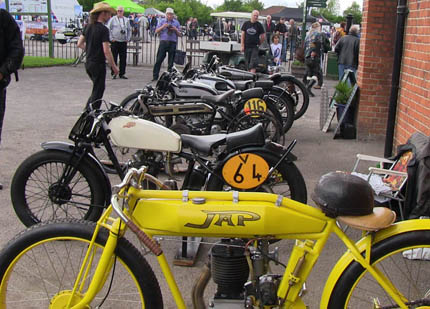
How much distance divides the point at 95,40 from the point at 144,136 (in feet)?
14.5

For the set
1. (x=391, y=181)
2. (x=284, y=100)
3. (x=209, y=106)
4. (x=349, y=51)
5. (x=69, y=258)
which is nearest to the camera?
(x=69, y=258)

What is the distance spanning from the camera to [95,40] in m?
8.15

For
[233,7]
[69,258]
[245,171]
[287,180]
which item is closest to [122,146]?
[245,171]

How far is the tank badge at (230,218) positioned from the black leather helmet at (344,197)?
0.32 m

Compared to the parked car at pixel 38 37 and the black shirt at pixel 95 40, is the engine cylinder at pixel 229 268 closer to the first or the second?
the black shirt at pixel 95 40

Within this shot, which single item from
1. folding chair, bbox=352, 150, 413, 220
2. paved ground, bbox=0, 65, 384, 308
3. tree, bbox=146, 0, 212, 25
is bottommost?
paved ground, bbox=0, 65, 384, 308

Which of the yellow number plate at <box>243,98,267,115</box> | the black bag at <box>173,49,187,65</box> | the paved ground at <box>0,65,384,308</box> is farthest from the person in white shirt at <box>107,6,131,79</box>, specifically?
the yellow number plate at <box>243,98,267,115</box>

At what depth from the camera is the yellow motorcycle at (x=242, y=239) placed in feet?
8.08

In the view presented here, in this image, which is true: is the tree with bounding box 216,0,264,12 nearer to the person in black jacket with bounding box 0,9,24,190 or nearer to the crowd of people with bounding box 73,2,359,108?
the crowd of people with bounding box 73,2,359,108

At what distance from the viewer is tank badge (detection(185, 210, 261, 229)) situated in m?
2.46

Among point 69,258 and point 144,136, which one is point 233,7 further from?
point 69,258

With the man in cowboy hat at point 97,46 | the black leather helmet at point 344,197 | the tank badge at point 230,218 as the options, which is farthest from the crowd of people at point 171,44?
the black leather helmet at point 344,197

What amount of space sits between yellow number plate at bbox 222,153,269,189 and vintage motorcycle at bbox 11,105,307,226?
3 cm

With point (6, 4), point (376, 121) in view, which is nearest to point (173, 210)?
point (376, 121)
